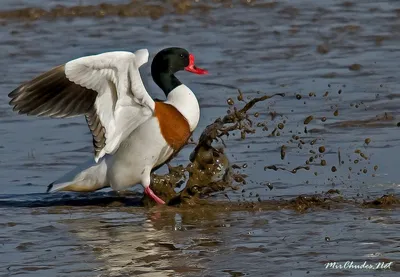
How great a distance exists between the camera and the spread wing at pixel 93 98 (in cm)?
842

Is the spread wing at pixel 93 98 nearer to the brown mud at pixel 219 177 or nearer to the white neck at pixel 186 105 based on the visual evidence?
the white neck at pixel 186 105

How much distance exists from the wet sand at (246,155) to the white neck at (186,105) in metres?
0.45

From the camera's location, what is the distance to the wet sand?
703 centimetres

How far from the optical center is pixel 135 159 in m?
8.80

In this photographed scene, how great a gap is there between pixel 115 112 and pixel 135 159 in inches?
15.9

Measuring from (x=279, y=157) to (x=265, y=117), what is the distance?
1.48 meters

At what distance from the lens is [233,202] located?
861 cm

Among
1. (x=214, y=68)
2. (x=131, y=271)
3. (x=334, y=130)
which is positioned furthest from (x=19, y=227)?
(x=214, y=68)

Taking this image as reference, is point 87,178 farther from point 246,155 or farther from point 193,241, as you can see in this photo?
point 193,241

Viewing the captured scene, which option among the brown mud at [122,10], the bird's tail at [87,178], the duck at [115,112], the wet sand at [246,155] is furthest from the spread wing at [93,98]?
the brown mud at [122,10]

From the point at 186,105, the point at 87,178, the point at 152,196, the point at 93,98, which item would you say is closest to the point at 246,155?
the point at 186,105

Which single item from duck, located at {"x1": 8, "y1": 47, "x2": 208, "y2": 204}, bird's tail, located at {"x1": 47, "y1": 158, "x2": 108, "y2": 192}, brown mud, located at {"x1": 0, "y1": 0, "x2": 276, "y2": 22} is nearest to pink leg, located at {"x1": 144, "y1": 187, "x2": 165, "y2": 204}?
duck, located at {"x1": 8, "y1": 47, "x2": 208, "y2": 204}

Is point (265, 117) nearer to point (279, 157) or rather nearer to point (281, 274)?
point (279, 157)

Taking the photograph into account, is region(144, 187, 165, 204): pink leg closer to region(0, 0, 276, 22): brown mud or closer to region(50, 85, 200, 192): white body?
region(50, 85, 200, 192): white body
